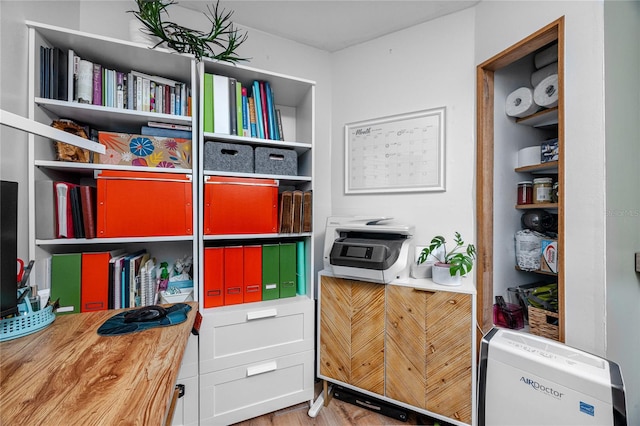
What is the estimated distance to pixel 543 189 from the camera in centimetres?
157

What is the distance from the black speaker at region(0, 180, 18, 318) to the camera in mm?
715

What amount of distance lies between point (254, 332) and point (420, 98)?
183 cm

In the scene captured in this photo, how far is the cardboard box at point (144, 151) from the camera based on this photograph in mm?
1338

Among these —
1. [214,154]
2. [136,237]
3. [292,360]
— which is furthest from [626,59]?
[136,237]

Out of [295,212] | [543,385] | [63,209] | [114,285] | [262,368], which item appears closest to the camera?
[543,385]

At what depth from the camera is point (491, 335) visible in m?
1.31

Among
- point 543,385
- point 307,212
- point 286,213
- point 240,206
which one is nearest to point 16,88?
point 240,206

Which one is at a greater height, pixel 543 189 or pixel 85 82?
pixel 85 82

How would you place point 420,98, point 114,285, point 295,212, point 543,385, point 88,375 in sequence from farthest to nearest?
point 420,98, point 295,212, point 114,285, point 543,385, point 88,375

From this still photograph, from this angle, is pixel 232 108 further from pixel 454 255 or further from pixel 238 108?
pixel 454 255

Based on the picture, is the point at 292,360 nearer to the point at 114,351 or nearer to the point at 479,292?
the point at 114,351

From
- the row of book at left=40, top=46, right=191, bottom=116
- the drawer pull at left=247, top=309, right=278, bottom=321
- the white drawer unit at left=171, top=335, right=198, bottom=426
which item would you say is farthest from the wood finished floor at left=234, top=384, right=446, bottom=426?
the row of book at left=40, top=46, right=191, bottom=116

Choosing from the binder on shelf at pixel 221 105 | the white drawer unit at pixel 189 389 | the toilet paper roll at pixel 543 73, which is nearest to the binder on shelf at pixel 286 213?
the binder on shelf at pixel 221 105

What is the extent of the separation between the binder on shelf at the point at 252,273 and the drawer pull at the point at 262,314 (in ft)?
0.31
